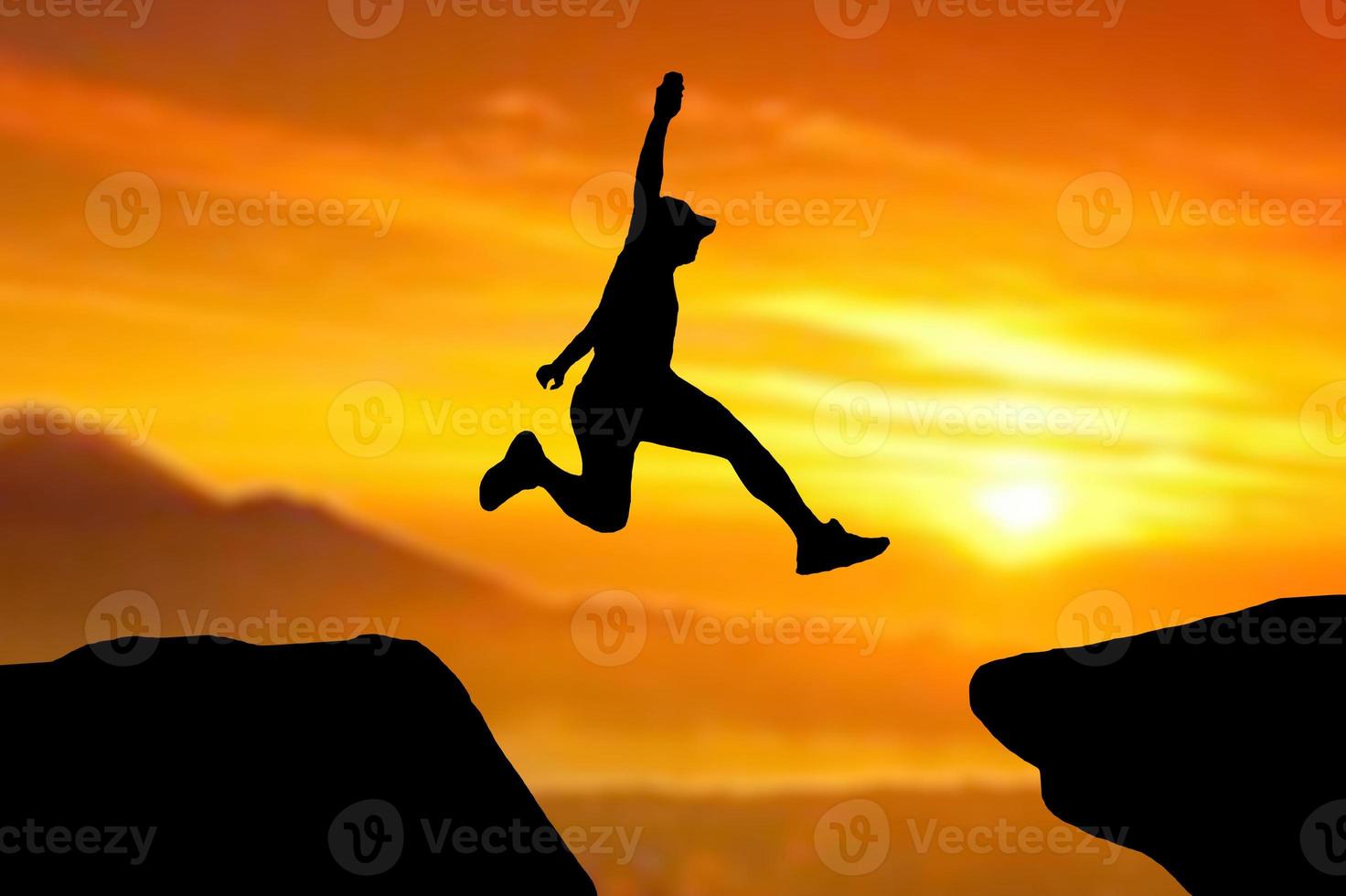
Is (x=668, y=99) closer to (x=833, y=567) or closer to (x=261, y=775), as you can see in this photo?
(x=833, y=567)

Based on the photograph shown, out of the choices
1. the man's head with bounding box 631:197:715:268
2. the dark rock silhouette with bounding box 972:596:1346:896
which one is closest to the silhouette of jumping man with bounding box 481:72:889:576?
the man's head with bounding box 631:197:715:268

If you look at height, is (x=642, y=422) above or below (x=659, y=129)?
below

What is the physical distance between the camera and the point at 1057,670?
10.7m

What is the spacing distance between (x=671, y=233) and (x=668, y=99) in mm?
878

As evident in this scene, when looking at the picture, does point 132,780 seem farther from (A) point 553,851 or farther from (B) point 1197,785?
(B) point 1197,785

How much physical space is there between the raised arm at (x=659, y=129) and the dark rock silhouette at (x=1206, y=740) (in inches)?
184

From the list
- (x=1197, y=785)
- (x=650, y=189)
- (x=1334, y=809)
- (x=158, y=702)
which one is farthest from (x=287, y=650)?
(x=1334, y=809)

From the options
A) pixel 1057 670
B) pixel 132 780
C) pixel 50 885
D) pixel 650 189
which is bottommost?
pixel 50 885

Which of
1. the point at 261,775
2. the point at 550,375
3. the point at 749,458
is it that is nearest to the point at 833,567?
the point at 749,458

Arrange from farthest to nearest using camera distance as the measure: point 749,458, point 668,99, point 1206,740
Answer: point 1206,740 → point 749,458 → point 668,99

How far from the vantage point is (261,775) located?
924cm

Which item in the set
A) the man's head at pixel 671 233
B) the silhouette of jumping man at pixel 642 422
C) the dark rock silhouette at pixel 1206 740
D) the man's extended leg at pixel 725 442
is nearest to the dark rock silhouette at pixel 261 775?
the silhouette of jumping man at pixel 642 422

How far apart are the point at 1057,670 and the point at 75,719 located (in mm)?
6832

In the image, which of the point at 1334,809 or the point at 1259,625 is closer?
the point at 1334,809
